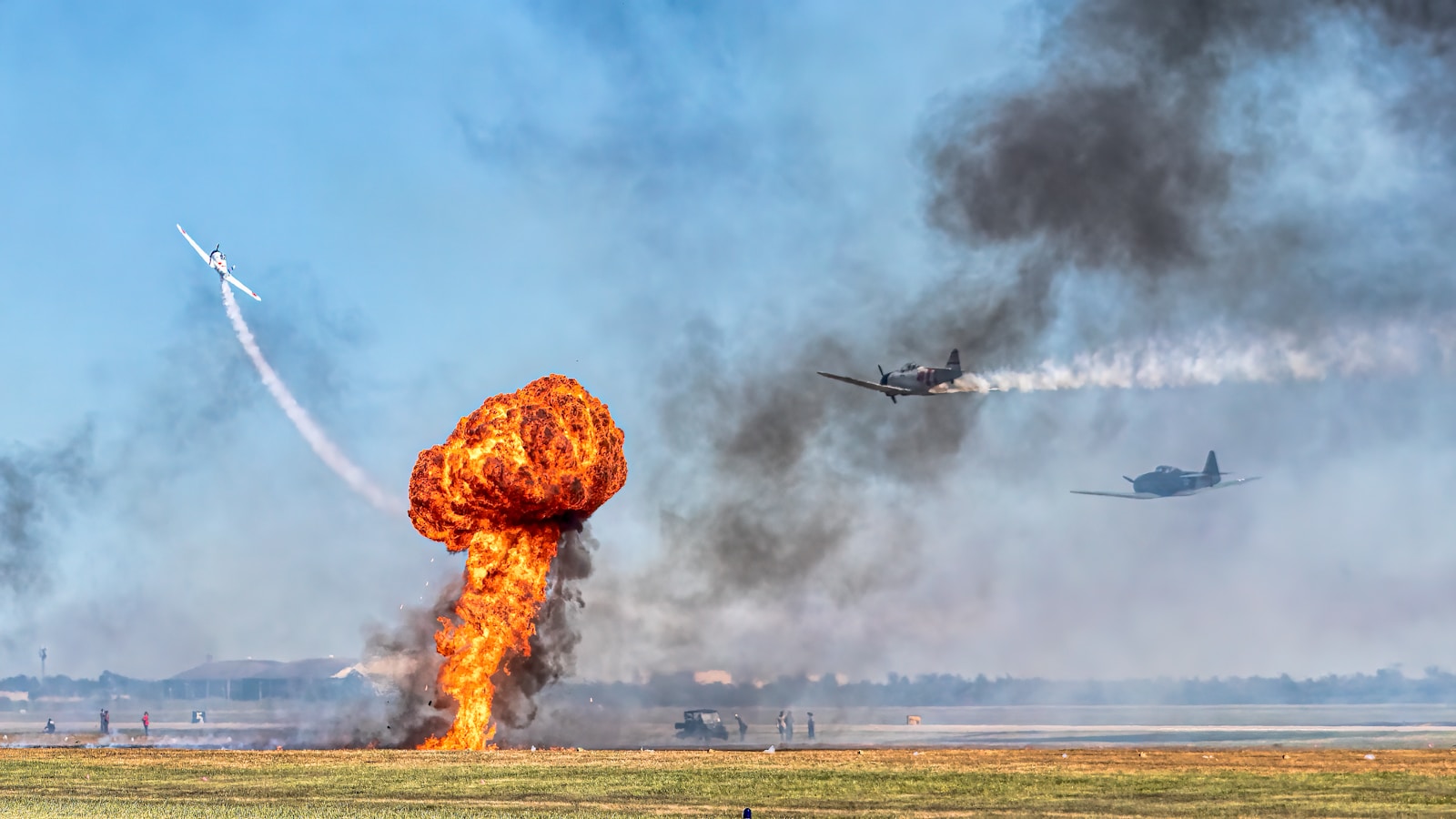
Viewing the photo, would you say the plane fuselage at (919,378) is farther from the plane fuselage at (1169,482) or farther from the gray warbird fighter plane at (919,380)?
the plane fuselage at (1169,482)

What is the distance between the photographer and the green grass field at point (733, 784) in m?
49.7

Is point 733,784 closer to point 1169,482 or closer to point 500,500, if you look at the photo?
point 500,500

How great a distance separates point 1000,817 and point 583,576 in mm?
52790

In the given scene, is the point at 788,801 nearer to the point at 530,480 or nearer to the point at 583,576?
the point at 530,480

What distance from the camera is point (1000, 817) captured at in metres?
46.8

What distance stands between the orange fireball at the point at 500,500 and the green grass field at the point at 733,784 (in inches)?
393

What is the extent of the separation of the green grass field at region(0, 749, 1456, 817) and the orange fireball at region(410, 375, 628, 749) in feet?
32.7

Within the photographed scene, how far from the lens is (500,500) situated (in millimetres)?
88062

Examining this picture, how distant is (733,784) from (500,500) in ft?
108

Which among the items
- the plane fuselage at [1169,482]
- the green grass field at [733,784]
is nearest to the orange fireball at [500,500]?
the green grass field at [733,784]

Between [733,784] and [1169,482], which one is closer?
[733,784]

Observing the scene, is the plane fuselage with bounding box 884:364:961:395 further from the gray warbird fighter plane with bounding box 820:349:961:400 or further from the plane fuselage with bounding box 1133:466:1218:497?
the plane fuselage with bounding box 1133:466:1218:497

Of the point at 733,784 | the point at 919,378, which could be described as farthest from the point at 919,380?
the point at 733,784

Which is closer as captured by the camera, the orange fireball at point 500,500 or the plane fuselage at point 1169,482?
the orange fireball at point 500,500
